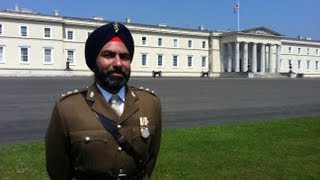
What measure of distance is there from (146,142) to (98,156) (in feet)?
0.98

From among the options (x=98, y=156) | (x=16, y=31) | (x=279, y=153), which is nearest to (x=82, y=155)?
(x=98, y=156)

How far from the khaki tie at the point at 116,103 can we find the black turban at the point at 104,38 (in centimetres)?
25

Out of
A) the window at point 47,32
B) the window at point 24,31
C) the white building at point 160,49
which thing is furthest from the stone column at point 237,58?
the window at point 24,31

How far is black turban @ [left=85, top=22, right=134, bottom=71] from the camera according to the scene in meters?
2.65

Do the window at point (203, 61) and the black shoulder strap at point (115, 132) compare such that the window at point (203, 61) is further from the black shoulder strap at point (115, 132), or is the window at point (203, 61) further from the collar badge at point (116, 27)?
the black shoulder strap at point (115, 132)

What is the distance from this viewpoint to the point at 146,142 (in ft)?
8.70

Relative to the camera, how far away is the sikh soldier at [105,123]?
2.53 m

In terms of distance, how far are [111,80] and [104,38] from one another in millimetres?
259

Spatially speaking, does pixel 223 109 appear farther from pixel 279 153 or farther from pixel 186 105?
pixel 279 153

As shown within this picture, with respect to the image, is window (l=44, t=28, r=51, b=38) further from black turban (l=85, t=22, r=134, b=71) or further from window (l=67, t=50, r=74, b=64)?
black turban (l=85, t=22, r=134, b=71)

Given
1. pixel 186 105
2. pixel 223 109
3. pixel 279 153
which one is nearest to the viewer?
pixel 279 153

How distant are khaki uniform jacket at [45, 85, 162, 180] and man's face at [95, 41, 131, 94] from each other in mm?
82

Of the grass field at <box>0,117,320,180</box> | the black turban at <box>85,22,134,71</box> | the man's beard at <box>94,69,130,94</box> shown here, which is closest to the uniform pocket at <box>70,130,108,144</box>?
the man's beard at <box>94,69,130,94</box>

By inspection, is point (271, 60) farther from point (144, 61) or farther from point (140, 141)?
point (140, 141)
